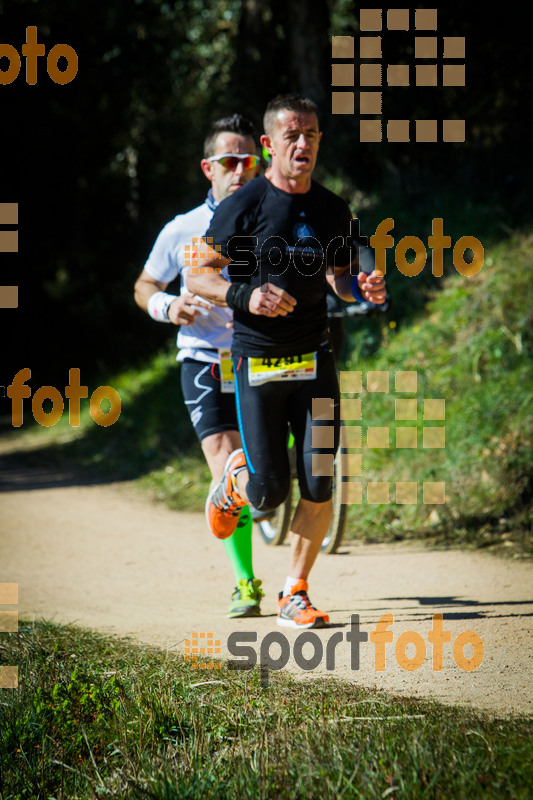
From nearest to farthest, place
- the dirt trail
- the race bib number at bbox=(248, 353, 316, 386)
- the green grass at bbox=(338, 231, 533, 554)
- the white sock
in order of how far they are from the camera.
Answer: the dirt trail < the race bib number at bbox=(248, 353, 316, 386) < the white sock < the green grass at bbox=(338, 231, 533, 554)

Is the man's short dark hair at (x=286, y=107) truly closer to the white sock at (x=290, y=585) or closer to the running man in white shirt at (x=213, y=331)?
the running man in white shirt at (x=213, y=331)

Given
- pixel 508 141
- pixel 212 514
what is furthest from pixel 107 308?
pixel 212 514

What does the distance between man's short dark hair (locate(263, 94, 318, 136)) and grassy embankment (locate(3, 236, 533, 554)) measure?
10.4 feet

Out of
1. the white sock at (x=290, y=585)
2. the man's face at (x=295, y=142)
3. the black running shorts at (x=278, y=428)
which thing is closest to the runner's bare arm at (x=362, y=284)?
the black running shorts at (x=278, y=428)

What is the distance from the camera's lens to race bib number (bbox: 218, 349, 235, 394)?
4438mm

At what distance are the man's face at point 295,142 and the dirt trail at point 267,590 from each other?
81.6 inches

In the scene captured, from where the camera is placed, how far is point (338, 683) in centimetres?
323

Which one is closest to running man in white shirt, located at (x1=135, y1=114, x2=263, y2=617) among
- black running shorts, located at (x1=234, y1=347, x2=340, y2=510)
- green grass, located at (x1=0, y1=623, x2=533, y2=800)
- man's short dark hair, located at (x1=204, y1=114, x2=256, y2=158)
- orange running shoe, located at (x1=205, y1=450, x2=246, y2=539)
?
man's short dark hair, located at (x1=204, y1=114, x2=256, y2=158)

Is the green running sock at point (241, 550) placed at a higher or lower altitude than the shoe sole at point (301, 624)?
higher

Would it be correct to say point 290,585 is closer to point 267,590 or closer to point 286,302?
point 267,590

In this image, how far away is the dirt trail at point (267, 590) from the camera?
338 centimetres

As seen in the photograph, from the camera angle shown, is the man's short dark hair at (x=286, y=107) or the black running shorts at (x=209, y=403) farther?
the black running shorts at (x=209, y=403)

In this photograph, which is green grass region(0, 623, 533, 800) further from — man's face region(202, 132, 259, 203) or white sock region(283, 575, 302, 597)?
man's face region(202, 132, 259, 203)

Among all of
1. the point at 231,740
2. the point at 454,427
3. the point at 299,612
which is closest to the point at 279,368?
the point at 299,612
